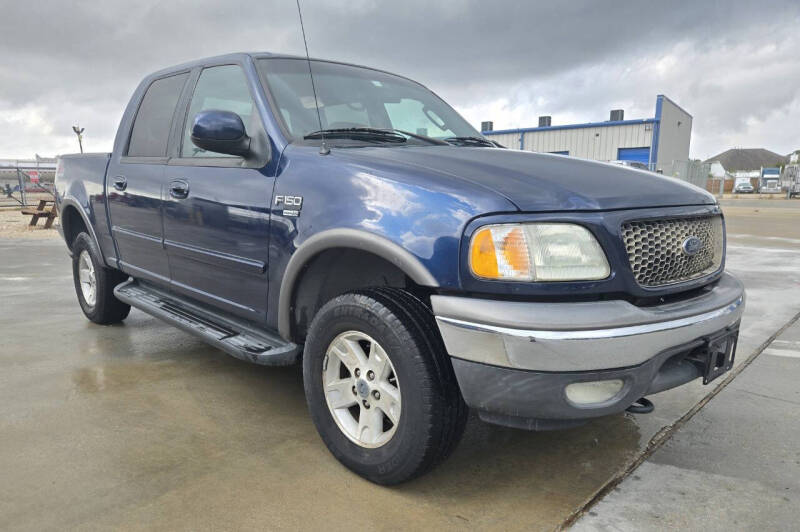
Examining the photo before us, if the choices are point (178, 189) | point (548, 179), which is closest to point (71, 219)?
point (178, 189)

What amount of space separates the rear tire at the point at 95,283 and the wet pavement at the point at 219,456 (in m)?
0.56

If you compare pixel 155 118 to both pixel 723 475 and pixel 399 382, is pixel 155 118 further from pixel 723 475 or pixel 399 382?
pixel 723 475

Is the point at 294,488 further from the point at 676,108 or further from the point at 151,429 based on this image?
the point at 676,108

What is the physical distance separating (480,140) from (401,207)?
143 cm

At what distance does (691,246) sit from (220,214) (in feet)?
6.95

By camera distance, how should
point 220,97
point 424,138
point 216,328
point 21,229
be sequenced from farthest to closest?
point 21,229 → point 220,97 → point 216,328 → point 424,138

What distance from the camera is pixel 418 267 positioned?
2.02 metres

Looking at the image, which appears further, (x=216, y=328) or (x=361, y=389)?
(x=216, y=328)

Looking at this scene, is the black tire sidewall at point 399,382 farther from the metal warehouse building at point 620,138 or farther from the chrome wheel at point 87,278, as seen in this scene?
the metal warehouse building at point 620,138

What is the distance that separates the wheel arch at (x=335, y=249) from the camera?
2.04 m

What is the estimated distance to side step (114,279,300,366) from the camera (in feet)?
8.71

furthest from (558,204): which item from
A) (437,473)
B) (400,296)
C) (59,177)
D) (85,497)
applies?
(59,177)

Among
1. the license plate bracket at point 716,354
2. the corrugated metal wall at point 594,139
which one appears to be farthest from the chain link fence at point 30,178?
the license plate bracket at point 716,354

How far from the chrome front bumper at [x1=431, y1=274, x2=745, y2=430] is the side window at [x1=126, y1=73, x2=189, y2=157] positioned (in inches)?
97.5
